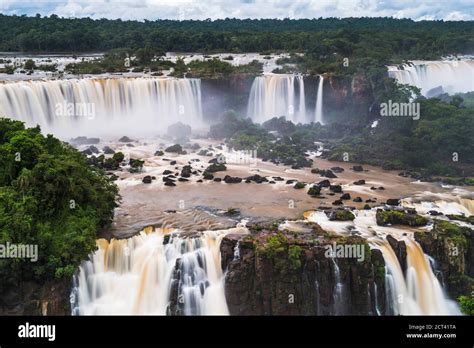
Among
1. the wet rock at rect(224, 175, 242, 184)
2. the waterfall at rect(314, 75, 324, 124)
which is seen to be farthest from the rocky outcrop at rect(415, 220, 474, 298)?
the waterfall at rect(314, 75, 324, 124)

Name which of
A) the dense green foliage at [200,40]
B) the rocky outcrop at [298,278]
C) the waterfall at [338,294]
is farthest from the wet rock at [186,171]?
the dense green foliage at [200,40]

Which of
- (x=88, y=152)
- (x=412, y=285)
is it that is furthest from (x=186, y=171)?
(x=412, y=285)

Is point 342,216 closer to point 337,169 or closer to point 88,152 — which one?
point 337,169

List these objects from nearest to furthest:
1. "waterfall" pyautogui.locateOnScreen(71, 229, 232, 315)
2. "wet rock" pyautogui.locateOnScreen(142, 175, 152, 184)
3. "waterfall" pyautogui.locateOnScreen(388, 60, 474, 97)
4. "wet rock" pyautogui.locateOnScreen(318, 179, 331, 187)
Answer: "waterfall" pyautogui.locateOnScreen(71, 229, 232, 315) → "wet rock" pyautogui.locateOnScreen(142, 175, 152, 184) → "wet rock" pyautogui.locateOnScreen(318, 179, 331, 187) → "waterfall" pyautogui.locateOnScreen(388, 60, 474, 97)

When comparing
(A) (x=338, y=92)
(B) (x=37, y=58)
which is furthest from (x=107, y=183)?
(B) (x=37, y=58)

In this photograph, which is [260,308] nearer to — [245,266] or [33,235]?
[245,266]
